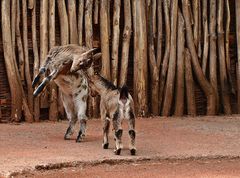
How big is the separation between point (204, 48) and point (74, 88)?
16.0 feet

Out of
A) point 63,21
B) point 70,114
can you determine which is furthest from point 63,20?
point 70,114

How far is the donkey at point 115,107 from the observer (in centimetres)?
838

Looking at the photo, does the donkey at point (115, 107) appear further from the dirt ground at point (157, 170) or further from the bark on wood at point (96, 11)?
the bark on wood at point (96, 11)

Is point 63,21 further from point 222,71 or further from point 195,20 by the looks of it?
point 222,71

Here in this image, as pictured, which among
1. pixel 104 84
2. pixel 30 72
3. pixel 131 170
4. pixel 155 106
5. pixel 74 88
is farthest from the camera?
pixel 155 106

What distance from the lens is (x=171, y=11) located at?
13.5 metres

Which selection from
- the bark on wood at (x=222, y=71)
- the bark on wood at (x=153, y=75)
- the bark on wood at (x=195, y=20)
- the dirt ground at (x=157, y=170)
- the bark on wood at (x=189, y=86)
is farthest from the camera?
the bark on wood at (x=222, y=71)

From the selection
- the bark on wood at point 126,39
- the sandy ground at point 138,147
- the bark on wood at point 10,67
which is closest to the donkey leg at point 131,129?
the sandy ground at point 138,147

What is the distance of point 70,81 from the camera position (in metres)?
9.70

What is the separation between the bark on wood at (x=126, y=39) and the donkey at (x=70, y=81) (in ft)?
10.6

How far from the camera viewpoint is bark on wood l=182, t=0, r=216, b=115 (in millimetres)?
13531

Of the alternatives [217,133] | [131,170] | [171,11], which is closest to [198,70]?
[171,11]

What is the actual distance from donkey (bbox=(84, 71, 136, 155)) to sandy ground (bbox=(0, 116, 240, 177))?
22 centimetres

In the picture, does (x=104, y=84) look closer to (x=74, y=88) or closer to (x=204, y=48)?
(x=74, y=88)
